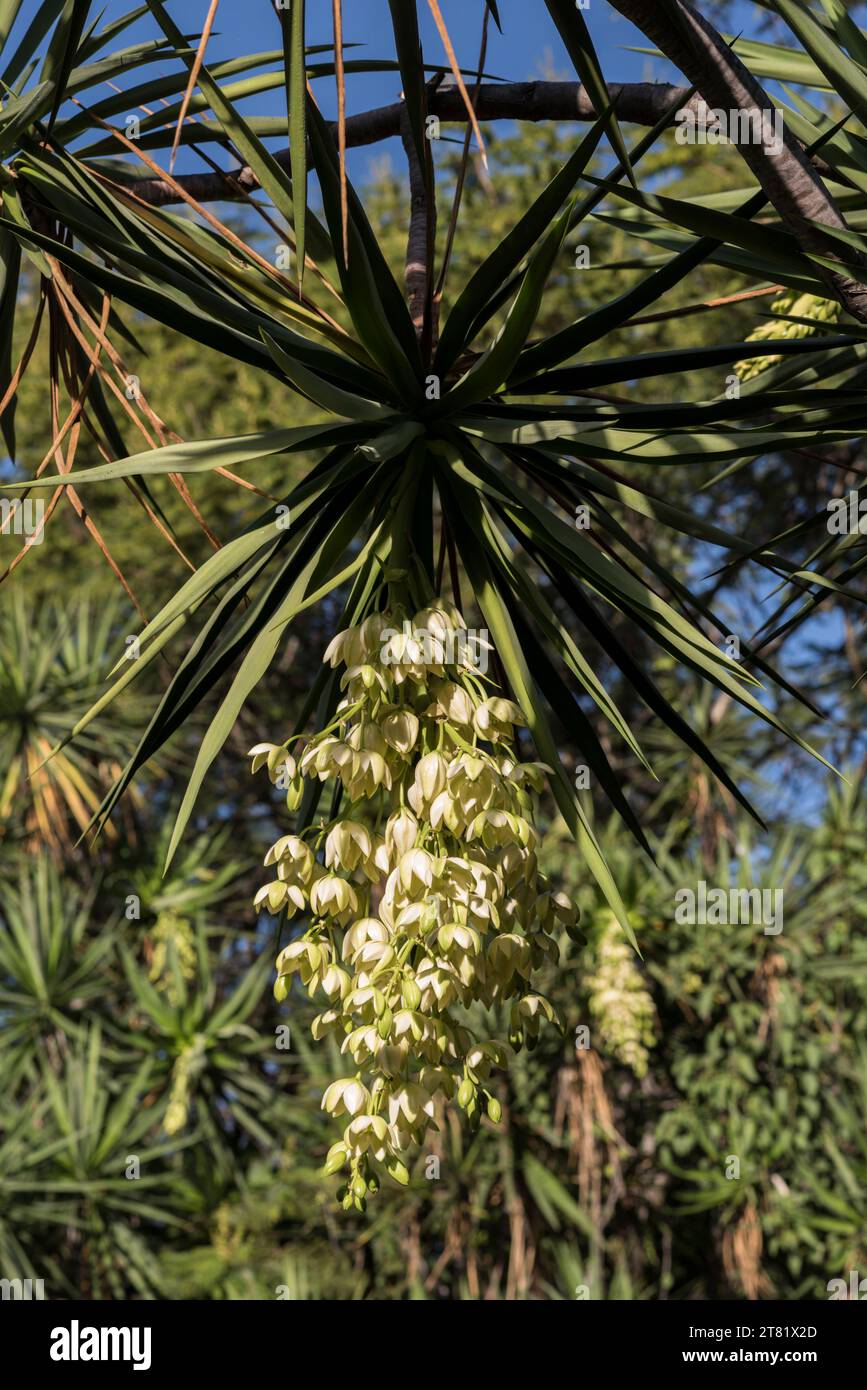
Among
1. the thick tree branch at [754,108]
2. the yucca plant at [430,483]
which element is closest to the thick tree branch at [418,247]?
the yucca plant at [430,483]

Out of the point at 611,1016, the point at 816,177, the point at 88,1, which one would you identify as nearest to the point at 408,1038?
the point at 816,177

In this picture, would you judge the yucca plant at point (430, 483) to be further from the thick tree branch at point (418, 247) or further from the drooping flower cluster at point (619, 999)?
the drooping flower cluster at point (619, 999)

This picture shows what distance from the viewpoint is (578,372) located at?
54.4 inches

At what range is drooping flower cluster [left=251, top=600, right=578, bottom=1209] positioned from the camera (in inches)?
43.6

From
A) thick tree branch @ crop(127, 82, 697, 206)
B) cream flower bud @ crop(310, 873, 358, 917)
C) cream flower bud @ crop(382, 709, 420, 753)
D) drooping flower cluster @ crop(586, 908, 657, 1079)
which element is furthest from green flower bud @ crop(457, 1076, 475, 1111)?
drooping flower cluster @ crop(586, 908, 657, 1079)

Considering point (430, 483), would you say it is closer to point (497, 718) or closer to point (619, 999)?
point (497, 718)

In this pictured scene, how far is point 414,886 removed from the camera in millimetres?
1100

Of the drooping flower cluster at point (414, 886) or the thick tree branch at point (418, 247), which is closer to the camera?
the drooping flower cluster at point (414, 886)

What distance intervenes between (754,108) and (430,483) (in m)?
0.47

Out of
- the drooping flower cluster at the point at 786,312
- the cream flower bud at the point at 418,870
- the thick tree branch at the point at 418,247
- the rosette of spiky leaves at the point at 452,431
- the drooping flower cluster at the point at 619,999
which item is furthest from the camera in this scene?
the drooping flower cluster at the point at 619,999

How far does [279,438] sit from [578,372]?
13.7 inches

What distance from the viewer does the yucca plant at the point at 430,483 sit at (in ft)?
3.70

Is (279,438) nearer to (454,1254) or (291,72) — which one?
(291,72)

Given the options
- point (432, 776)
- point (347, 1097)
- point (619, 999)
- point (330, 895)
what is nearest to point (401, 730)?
point (432, 776)
